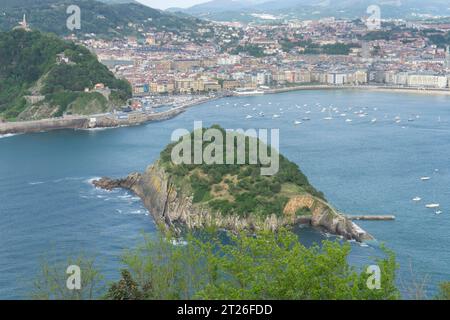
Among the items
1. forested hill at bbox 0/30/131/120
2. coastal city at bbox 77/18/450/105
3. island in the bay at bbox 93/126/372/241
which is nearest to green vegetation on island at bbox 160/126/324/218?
island in the bay at bbox 93/126/372/241

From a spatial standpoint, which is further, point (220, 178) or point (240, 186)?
point (220, 178)

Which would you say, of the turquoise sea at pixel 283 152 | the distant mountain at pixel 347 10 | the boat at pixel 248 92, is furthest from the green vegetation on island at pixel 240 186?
the distant mountain at pixel 347 10

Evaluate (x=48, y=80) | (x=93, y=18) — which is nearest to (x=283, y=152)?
(x=48, y=80)

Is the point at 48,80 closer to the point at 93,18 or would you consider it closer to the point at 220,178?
the point at 220,178
